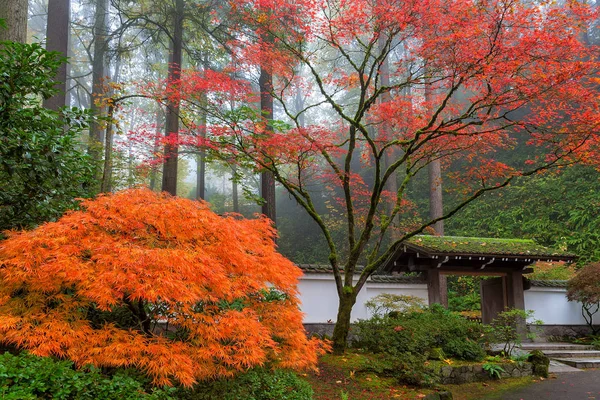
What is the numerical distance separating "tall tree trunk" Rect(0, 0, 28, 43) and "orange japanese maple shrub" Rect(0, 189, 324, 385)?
3563mm

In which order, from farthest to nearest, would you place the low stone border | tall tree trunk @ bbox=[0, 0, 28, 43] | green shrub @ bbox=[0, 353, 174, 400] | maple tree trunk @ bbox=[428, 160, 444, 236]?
maple tree trunk @ bbox=[428, 160, 444, 236] → the low stone border → tall tree trunk @ bbox=[0, 0, 28, 43] → green shrub @ bbox=[0, 353, 174, 400]

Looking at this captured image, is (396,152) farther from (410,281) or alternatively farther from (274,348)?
(274,348)

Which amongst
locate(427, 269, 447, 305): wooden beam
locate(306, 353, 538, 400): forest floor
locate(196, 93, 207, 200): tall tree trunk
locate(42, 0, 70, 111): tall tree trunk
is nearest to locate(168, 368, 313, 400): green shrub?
locate(306, 353, 538, 400): forest floor

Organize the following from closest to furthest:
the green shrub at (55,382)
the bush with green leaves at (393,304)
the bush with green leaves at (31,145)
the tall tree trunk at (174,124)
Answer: the green shrub at (55,382), the bush with green leaves at (31,145), the bush with green leaves at (393,304), the tall tree trunk at (174,124)

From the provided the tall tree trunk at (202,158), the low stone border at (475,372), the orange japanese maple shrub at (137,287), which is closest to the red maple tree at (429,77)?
the tall tree trunk at (202,158)

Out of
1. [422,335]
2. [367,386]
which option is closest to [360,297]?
[422,335]

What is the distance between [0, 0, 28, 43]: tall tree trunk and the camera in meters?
6.09

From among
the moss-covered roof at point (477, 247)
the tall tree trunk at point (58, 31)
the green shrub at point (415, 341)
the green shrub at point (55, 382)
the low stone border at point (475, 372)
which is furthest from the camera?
the moss-covered roof at point (477, 247)

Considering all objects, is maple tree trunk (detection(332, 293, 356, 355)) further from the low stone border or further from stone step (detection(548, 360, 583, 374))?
stone step (detection(548, 360, 583, 374))

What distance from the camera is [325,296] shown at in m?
9.89

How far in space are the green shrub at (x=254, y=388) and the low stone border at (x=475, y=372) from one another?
11.0 ft

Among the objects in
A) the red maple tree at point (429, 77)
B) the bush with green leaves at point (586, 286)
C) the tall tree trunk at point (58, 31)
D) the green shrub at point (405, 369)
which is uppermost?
the tall tree trunk at point (58, 31)

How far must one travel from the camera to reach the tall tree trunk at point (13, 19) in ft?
20.0

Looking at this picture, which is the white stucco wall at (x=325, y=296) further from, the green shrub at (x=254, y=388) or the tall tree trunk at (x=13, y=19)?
the tall tree trunk at (x=13, y=19)
